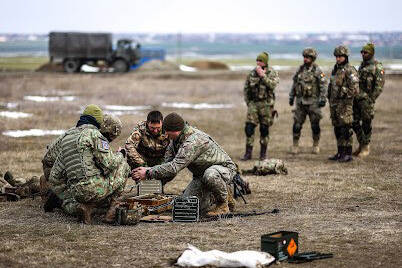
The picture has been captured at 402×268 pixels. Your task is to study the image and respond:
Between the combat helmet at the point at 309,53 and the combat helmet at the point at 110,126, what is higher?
the combat helmet at the point at 309,53

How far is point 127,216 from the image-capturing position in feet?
31.3

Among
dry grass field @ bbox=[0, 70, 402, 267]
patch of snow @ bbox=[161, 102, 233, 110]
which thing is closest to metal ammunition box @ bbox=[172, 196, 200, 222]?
dry grass field @ bbox=[0, 70, 402, 267]

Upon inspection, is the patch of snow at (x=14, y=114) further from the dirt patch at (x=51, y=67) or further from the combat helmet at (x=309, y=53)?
the dirt patch at (x=51, y=67)

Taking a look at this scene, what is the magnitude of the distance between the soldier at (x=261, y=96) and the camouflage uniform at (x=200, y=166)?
17.2 ft

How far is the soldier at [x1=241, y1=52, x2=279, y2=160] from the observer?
15445 mm

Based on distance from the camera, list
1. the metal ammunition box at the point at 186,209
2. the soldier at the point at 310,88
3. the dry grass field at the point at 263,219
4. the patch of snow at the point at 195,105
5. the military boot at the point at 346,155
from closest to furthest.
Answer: the dry grass field at the point at 263,219 < the metal ammunition box at the point at 186,209 < the military boot at the point at 346,155 < the soldier at the point at 310,88 < the patch of snow at the point at 195,105

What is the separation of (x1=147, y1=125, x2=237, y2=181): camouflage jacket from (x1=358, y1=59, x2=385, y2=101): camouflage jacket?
19.2ft

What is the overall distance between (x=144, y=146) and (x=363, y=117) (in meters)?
5.88

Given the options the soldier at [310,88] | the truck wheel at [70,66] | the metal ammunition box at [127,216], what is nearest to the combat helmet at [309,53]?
the soldier at [310,88]

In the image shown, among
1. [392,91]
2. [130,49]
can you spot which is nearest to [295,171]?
[392,91]

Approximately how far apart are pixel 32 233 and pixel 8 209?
1666 mm

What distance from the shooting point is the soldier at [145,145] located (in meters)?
11.1

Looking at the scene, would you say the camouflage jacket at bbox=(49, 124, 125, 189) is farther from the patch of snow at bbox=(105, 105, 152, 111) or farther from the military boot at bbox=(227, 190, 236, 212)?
the patch of snow at bbox=(105, 105, 152, 111)

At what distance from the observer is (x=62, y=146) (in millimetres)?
9703
